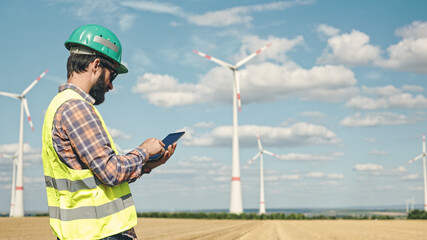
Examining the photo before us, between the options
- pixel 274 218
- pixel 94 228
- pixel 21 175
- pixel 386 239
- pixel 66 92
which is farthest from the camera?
pixel 21 175

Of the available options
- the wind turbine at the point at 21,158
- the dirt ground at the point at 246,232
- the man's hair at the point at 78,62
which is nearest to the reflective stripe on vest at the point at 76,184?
the man's hair at the point at 78,62

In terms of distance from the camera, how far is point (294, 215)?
201ft

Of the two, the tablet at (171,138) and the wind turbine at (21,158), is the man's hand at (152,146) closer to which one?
the tablet at (171,138)

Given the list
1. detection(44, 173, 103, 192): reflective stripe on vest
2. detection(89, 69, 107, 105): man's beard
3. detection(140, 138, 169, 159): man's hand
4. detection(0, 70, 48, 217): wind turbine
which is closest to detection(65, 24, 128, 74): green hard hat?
detection(89, 69, 107, 105): man's beard

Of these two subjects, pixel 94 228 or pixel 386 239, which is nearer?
pixel 94 228

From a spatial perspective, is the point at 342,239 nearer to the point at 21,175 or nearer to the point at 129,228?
the point at 129,228

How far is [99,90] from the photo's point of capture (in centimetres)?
373

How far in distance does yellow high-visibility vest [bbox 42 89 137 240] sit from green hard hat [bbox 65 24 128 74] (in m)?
0.45

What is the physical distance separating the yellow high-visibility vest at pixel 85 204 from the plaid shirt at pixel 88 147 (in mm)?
62

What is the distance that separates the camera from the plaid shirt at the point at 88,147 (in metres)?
3.26

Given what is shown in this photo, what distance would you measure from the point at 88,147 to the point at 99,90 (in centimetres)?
60

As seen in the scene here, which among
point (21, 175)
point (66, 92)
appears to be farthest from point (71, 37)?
point (21, 175)

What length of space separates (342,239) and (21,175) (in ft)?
193

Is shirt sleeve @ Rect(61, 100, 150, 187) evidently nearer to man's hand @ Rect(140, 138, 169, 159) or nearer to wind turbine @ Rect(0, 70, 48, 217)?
man's hand @ Rect(140, 138, 169, 159)
